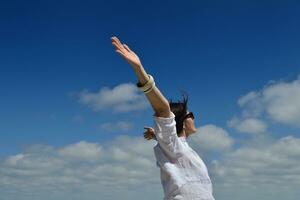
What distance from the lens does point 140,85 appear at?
31.4 ft

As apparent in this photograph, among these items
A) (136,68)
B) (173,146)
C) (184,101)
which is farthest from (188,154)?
(136,68)

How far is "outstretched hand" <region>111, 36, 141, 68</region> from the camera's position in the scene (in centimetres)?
941

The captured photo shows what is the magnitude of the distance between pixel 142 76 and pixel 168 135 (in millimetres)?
1128

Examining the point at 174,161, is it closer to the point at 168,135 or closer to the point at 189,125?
the point at 168,135

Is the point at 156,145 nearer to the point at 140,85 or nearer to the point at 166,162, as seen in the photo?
the point at 166,162

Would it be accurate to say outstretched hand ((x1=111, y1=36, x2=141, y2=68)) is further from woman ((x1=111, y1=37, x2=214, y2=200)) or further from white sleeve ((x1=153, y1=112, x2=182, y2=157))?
white sleeve ((x1=153, y1=112, x2=182, y2=157))

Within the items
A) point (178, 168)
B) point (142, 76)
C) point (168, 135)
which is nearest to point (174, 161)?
point (178, 168)

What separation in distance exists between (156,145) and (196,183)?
3.10 ft

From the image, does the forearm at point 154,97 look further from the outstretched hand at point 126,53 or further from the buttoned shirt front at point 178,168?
the buttoned shirt front at point 178,168

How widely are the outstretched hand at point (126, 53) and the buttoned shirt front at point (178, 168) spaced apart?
1026 mm

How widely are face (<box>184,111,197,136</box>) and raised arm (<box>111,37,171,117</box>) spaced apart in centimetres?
100

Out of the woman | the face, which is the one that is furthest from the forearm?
the face

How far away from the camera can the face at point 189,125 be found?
10891 mm

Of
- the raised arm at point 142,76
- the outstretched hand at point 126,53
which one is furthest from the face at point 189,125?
the outstretched hand at point 126,53
